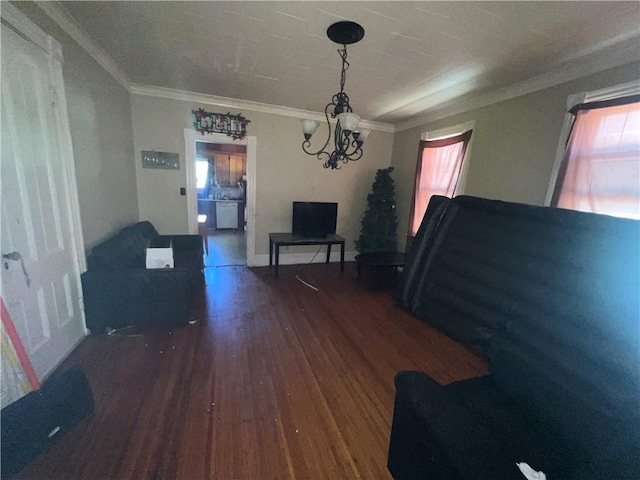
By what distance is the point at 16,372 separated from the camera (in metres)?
1.39

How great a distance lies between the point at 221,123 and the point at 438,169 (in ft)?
10.3

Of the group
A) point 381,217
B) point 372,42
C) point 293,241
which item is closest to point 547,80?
point 372,42

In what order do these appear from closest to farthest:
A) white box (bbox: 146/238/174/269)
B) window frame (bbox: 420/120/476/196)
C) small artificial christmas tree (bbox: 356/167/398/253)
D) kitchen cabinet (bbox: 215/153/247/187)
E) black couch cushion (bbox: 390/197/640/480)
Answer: black couch cushion (bbox: 390/197/640/480) < white box (bbox: 146/238/174/269) < window frame (bbox: 420/120/476/196) < small artificial christmas tree (bbox: 356/167/398/253) < kitchen cabinet (bbox: 215/153/247/187)

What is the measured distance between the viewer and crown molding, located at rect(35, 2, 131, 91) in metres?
1.78

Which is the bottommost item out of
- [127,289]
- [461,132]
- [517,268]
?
[127,289]

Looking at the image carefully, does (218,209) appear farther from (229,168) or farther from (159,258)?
(159,258)

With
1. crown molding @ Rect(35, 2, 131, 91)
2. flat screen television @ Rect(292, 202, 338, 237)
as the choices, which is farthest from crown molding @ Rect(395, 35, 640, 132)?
crown molding @ Rect(35, 2, 131, 91)

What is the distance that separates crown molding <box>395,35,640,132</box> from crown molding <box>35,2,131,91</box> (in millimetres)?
3887

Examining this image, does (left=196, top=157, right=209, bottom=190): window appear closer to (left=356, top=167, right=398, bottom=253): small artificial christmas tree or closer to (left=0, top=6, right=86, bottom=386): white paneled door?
(left=356, top=167, right=398, bottom=253): small artificial christmas tree

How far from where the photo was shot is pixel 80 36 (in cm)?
211

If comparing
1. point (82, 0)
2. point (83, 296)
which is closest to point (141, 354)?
point (83, 296)

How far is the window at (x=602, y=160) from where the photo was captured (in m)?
1.87

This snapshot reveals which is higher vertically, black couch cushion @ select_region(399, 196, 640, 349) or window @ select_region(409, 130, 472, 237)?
window @ select_region(409, 130, 472, 237)

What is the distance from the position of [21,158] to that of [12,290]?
782 mm
